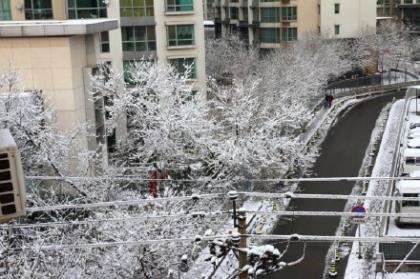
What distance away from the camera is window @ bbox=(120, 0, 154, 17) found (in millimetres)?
32750

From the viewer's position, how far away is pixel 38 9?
98.5ft

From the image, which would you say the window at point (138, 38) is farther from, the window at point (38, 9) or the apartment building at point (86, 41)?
the window at point (38, 9)

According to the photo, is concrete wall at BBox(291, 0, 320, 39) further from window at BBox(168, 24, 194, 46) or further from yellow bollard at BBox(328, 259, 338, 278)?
yellow bollard at BBox(328, 259, 338, 278)

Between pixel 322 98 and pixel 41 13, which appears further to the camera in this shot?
pixel 322 98

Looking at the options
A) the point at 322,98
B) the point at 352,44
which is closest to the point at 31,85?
the point at 322,98

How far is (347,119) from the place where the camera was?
4166 centimetres

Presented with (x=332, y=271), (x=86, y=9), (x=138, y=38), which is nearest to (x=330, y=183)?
(x=332, y=271)

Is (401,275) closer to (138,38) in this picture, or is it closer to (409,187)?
(409,187)

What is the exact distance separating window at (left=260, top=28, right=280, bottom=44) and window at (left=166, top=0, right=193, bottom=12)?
25.2 metres

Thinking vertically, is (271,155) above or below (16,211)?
below

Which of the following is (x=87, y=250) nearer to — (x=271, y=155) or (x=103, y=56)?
(x=271, y=155)

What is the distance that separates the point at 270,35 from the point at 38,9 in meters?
32.6

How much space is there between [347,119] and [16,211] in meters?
Answer: 36.9

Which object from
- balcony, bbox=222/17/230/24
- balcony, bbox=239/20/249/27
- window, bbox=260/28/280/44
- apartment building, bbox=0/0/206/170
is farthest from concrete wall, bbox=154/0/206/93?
balcony, bbox=222/17/230/24
